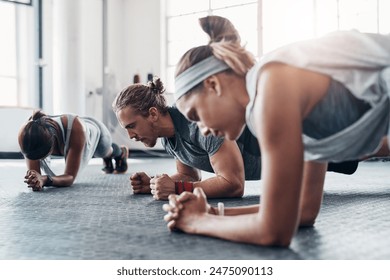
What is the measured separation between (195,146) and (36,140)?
0.74 m

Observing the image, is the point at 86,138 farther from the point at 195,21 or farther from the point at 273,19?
the point at 195,21

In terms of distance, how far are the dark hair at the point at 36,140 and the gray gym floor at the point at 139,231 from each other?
18 cm

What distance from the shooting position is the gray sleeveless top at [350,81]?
0.84 metres

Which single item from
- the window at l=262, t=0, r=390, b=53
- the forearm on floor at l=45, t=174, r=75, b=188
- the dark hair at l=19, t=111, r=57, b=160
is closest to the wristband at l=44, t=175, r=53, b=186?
the forearm on floor at l=45, t=174, r=75, b=188

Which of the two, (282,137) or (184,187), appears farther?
(184,187)

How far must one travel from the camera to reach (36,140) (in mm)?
2045

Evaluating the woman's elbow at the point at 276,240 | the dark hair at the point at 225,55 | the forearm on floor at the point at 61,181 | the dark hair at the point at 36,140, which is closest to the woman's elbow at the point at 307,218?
the woman's elbow at the point at 276,240

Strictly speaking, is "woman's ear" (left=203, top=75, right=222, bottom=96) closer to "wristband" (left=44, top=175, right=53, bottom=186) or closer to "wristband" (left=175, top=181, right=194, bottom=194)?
"wristband" (left=175, top=181, right=194, bottom=194)

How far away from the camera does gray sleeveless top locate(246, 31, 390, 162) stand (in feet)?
2.77

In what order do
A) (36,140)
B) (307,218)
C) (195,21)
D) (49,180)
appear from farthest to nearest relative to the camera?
(195,21)
(49,180)
(36,140)
(307,218)

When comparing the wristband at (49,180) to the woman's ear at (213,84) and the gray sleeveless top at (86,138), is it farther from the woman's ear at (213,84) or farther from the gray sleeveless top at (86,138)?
the woman's ear at (213,84)

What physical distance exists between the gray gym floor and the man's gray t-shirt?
16 cm

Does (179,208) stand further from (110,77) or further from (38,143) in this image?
(110,77)

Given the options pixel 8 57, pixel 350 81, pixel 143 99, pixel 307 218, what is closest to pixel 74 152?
pixel 143 99
